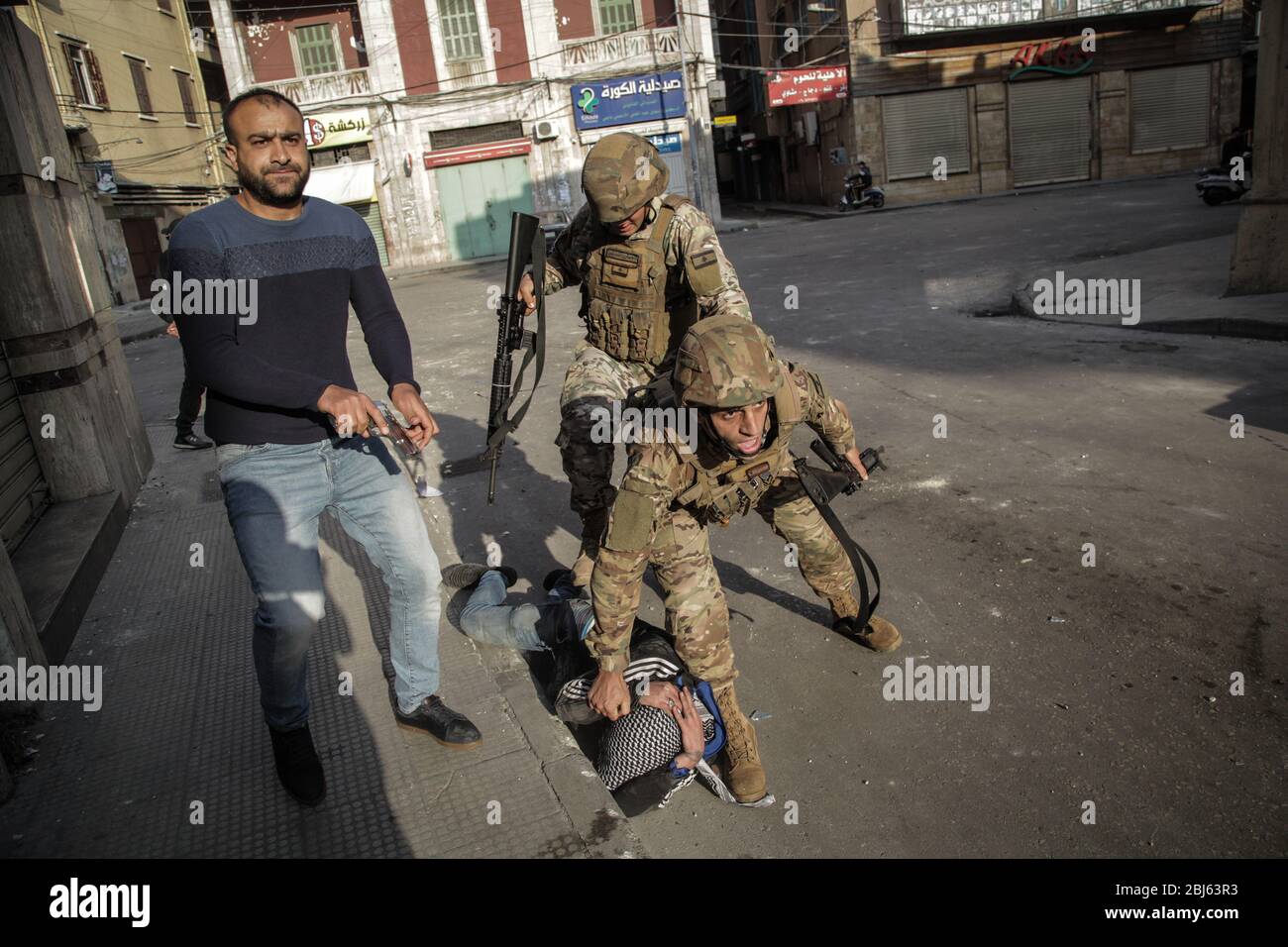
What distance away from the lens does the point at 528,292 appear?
397 centimetres

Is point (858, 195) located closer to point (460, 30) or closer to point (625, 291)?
point (460, 30)

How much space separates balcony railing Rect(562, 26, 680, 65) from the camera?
25.0 meters

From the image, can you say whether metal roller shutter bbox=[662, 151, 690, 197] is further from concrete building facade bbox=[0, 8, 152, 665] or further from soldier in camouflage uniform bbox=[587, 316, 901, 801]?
soldier in camouflage uniform bbox=[587, 316, 901, 801]

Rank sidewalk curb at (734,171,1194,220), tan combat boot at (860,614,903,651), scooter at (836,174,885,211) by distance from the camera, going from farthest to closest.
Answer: scooter at (836,174,885,211) < sidewalk curb at (734,171,1194,220) < tan combat boot at (860,614,903,651)

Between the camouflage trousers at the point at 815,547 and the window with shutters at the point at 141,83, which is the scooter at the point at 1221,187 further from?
the window with shutters at the point at 141,83

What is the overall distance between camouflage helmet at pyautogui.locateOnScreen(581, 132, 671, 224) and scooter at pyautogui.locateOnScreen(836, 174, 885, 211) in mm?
23376

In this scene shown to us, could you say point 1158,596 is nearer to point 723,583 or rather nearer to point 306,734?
point 723,583

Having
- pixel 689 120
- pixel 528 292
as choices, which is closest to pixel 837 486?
pixel 528 292

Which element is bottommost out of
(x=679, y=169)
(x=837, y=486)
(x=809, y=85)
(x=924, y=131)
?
(x=837, y=486)

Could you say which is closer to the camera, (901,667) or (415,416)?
(415,416)

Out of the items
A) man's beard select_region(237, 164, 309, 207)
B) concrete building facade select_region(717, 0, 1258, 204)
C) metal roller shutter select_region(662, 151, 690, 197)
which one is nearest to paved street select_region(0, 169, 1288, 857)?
man's beard select_region(237, 164, 309, 207)

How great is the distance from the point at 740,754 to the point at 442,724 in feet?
3.06

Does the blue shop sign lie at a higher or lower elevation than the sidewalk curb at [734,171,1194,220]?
higher
